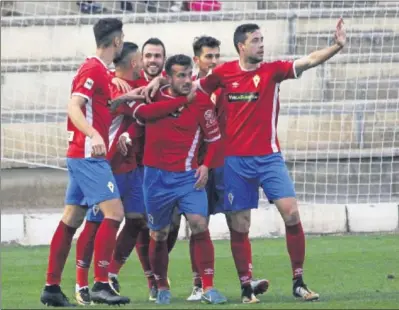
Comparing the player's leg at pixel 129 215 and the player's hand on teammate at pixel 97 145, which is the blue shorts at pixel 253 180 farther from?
the player's hand on teammate at pixel 97 145

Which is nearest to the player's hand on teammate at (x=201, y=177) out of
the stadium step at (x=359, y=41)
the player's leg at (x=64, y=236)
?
the player's leg at (x=64, y=236)

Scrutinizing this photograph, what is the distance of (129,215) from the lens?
1062 centimetres

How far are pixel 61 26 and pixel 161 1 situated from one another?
1.63 meters

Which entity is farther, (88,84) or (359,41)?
(359,41)

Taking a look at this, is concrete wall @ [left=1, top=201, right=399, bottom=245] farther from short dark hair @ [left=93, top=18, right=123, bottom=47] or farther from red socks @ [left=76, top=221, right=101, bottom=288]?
short dark hair @ [left=93, top=18, right=123, bottom=47]

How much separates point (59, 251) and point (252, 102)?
1994mm

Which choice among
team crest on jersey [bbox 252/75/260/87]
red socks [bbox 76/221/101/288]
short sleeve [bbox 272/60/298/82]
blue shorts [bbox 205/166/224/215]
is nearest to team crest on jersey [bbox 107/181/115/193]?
red socks [bbox 76/221/101/288]

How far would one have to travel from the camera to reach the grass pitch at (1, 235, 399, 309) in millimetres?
9612

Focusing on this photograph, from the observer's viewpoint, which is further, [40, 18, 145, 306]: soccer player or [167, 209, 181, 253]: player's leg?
[167, 209, 181, 253]: player's leg

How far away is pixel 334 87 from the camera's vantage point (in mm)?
17734

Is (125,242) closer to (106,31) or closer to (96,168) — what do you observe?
(96,168)

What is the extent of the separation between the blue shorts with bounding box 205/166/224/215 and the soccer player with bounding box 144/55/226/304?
0.50 meters

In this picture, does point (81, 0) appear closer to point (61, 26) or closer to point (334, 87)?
point (61, 26)

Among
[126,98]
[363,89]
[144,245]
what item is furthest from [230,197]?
[363,89]
